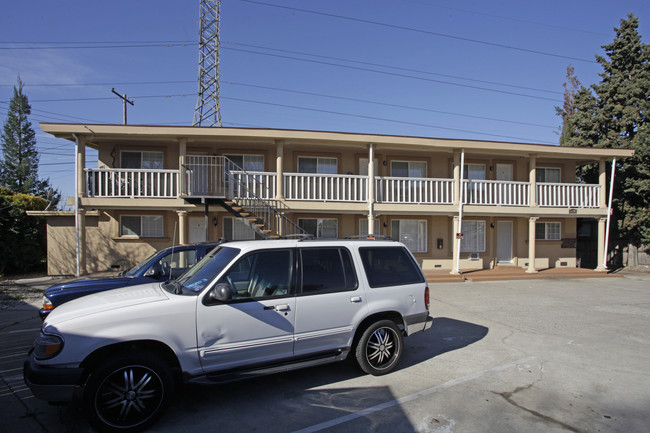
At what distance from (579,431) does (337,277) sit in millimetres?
2867

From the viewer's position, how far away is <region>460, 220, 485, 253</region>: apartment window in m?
Answer: 16.8

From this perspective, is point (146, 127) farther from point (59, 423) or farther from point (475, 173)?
point (475, 173)

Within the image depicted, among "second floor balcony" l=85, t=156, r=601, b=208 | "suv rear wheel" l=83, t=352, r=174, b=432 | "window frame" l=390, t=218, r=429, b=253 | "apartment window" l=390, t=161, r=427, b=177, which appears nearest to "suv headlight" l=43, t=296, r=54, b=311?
"suv rear wheel" l=83, t=352, r=174, b=432

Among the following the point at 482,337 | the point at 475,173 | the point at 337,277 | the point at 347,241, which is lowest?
the point at 482,337

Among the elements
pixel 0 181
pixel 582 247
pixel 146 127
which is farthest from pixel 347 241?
pixel 0 181

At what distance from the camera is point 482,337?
265 inches

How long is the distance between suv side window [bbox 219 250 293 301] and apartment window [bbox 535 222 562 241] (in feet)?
55.6

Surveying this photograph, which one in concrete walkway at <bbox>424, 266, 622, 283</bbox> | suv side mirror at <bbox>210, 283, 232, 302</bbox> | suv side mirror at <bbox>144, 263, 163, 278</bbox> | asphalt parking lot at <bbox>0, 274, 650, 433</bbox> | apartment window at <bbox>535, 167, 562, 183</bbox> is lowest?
concrete walkway at <bbox>424, 266, 622, 283</bbox>

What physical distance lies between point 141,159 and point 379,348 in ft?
44.4

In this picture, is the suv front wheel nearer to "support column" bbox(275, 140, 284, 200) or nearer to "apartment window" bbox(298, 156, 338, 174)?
"support column" bbox(275, 140, 284, 200)

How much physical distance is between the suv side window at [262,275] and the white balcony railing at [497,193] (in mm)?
12860

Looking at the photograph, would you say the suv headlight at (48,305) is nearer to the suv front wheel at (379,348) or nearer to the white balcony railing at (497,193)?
the suv front wheel at (379,348)

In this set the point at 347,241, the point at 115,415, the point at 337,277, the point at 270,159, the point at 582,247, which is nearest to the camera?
the point at 115,415

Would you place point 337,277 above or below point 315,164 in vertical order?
below
